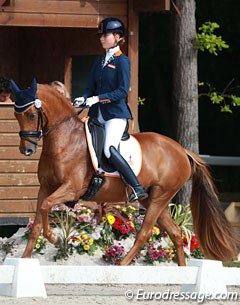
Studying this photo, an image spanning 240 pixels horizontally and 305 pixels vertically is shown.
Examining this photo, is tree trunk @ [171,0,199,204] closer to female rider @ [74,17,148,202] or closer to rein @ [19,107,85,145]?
female rider @ [74,17,148,202]

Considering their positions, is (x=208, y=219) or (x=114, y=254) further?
(x=114, y=254)

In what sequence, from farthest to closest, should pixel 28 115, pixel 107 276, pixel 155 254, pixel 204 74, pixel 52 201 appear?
pixel 204 74, pixel 155 254, pixel 28 115, pixel 52 201, pixel 107 276

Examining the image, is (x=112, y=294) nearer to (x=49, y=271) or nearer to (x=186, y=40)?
(x=49, y=271)

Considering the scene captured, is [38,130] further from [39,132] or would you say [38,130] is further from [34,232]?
[34,232]

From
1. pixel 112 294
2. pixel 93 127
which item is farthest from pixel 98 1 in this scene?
pixel 112 294

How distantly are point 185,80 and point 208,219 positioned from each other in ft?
17.6

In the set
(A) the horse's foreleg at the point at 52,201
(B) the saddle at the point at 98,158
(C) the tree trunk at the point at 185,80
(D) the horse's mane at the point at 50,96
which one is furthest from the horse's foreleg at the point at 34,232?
(C) the tree trunk at the point at 185,80

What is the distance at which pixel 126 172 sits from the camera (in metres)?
12.0

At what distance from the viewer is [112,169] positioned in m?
12.1

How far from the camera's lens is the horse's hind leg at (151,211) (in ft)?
40.4

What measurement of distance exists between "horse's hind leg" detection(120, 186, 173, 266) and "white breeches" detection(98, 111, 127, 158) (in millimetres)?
818

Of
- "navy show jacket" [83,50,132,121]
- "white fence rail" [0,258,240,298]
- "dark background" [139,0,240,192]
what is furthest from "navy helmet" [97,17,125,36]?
"dark background" [139,0,240,192]

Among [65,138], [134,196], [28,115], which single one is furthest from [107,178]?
[28,115]

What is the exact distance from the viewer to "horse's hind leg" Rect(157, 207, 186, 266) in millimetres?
12461
